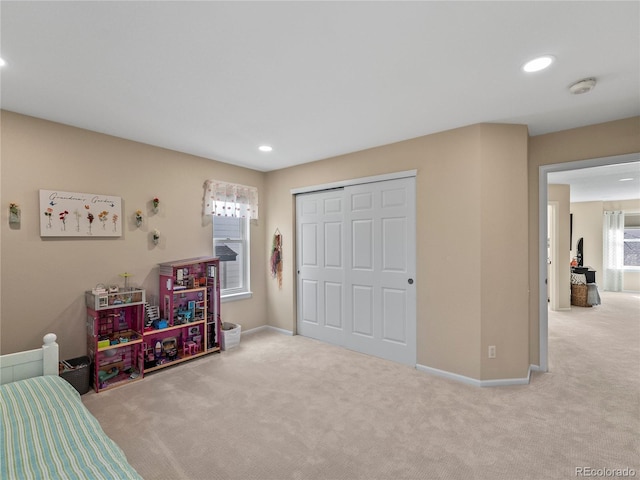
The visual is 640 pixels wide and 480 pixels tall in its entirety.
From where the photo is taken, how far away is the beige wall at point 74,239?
8.45 ft

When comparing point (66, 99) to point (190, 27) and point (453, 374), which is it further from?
point (453, 374)

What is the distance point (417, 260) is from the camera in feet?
10.8

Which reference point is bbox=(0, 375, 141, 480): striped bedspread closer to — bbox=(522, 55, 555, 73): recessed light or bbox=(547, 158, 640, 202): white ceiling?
bbox=(522, 55, 555, 73): recessed light

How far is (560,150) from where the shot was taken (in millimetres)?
3059

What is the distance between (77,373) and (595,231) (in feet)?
35.9

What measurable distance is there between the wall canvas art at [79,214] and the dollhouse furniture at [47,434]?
3.91 ft

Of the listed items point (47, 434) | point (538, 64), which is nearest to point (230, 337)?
point (47, 434)

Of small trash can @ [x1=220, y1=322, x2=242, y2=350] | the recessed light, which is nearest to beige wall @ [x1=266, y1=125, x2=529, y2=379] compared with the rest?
the recessed light

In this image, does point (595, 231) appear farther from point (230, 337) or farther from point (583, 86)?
point (230, 337)

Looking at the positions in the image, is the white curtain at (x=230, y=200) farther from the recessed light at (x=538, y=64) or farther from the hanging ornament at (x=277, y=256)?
the recessed light at (x=538, y=64)

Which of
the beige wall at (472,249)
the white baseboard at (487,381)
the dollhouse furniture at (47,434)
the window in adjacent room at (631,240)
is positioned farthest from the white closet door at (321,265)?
the window in adjacent room at (631,240)

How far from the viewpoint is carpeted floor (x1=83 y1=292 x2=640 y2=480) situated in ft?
6.15

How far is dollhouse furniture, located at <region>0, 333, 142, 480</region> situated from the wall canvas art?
119cm

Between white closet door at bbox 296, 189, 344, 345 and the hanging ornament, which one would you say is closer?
white closet door at bbox 296, 189, 344, 345
